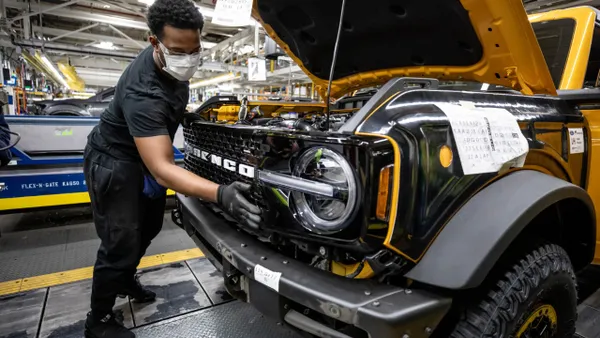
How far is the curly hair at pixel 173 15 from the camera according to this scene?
165 cm

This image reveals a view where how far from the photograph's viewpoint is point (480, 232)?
114 cm

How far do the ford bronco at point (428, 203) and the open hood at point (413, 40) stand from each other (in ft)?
0.03

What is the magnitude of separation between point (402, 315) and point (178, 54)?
1.46 meters

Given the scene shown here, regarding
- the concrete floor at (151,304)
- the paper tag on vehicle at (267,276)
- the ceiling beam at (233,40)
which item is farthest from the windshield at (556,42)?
the ceiling beam at (233,40)

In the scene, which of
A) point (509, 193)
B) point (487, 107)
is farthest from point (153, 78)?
point (509, 193)

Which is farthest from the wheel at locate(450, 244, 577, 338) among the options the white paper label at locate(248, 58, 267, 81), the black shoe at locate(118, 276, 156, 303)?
the white paper label at locate(248, 58, 267, 81)

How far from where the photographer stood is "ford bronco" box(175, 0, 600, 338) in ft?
3.59

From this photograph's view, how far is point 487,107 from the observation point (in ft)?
4.67

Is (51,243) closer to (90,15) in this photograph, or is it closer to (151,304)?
(151,304)

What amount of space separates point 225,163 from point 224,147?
81mm

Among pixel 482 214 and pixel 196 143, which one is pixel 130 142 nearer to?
pixel 196 143

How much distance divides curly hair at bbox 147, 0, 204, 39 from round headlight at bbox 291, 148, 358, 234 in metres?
0.92

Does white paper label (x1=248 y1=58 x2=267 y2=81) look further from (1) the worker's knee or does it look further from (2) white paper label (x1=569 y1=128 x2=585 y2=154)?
(2) white paper label (x1=569 y1=128 x2=585 y2=154)

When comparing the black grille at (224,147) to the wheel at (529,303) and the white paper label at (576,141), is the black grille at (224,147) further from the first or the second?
the white paper label at (576,141)
